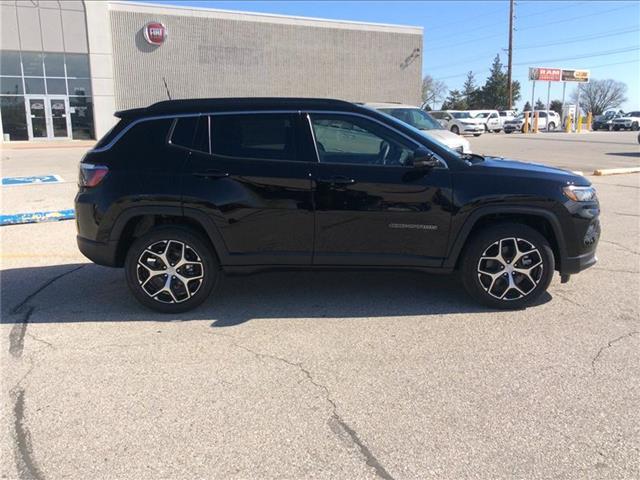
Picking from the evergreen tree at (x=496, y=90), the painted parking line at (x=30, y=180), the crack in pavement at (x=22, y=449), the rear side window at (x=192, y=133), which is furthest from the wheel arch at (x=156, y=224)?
the evergreen tree at (x=496, y=90)

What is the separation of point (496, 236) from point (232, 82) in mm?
36466

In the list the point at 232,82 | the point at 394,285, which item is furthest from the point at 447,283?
the point at 232,82

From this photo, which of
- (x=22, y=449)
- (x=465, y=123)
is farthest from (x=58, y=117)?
(x=22, y=449)

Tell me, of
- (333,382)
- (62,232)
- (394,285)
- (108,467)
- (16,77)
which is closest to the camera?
(108,467)

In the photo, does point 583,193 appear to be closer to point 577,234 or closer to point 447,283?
point 577,234

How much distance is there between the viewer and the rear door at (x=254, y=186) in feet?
15.0

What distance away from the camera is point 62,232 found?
25.8 ft

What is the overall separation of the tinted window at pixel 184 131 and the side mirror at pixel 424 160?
1.89m

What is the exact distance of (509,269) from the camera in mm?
4723

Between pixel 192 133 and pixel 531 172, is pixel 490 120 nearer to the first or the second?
pixel 531 172

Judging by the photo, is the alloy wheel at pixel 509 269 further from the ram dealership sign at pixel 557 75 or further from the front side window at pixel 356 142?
the ram dealership sign at pixel 557 75

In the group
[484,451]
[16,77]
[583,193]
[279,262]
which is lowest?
[484,451]

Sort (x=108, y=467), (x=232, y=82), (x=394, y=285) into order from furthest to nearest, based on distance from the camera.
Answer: (x=232, y=82) < (x=394, y=285) < (x=108, y=467)

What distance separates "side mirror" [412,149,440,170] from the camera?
14.7ft
